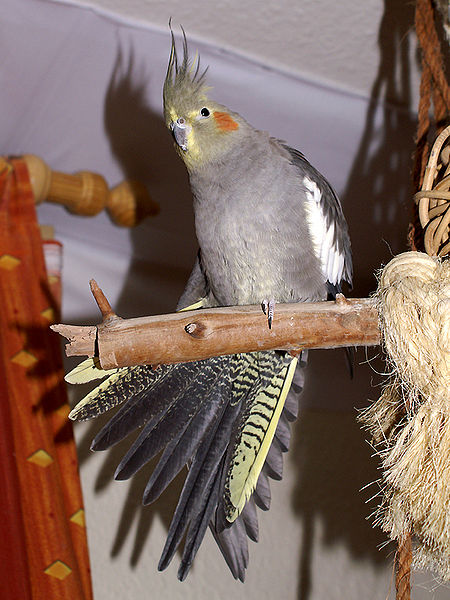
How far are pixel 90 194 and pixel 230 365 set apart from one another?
0.64 metres

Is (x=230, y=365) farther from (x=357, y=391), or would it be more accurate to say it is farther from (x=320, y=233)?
(x=357, y=391)

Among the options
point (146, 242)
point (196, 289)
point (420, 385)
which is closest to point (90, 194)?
point (146, 242)

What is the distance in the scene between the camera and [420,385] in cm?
67

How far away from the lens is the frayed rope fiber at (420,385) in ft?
2.11

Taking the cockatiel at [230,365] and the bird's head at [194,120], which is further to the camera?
the bird's head at [194,120]

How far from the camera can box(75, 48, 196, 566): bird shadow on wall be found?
1.36 meters

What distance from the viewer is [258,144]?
0.97 meters

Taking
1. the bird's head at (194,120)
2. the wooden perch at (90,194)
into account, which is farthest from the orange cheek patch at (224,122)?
the wooden perch at (90,194)

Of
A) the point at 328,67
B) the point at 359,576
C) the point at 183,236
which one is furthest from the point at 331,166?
the point at 359,576

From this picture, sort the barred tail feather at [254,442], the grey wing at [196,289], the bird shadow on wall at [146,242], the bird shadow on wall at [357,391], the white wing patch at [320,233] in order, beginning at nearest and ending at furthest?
the barred tail feather at [254,442] → the white wing patch at [320,233] → the grey wing at [196,289] → the bird shadow on wall at [146,242] → the bird shadow on wall at [357,391]

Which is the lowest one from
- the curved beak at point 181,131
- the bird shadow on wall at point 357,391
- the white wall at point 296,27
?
the bird shadow on wall at point 357,391

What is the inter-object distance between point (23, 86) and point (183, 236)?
553 mm

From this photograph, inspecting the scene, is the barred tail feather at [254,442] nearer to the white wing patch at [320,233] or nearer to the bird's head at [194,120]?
the white wing patch at [320,233]

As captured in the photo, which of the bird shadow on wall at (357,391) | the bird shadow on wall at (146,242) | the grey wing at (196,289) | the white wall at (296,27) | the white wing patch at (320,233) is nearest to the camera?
the white wing patch at (320,233)
